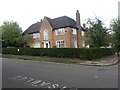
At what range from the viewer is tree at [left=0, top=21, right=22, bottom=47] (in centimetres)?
4819

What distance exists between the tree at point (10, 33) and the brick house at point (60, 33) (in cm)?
480

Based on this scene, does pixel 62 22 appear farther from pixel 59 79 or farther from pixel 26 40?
pixel 59 79

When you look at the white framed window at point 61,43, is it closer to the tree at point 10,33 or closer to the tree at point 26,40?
the tree at point 26,40

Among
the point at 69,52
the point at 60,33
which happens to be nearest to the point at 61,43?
the point at 60,33

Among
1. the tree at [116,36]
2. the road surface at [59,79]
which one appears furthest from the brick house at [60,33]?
the road surface at [59,79]

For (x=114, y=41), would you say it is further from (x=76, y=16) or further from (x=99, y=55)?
(x=76, y=16)

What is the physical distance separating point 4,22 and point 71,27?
2227 cm

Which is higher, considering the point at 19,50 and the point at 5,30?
the point at 5,30

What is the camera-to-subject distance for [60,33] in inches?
1773

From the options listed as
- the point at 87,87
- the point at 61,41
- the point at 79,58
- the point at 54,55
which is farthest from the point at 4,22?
the point at 87,87

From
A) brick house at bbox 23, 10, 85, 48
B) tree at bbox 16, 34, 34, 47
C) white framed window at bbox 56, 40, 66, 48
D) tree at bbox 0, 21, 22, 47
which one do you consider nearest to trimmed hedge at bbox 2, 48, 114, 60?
tree at bbox 16, 34, 34, 47

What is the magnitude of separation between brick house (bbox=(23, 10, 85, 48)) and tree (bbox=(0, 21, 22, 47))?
4797 mm

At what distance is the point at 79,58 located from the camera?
1053 inches

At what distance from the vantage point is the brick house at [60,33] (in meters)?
43.7
